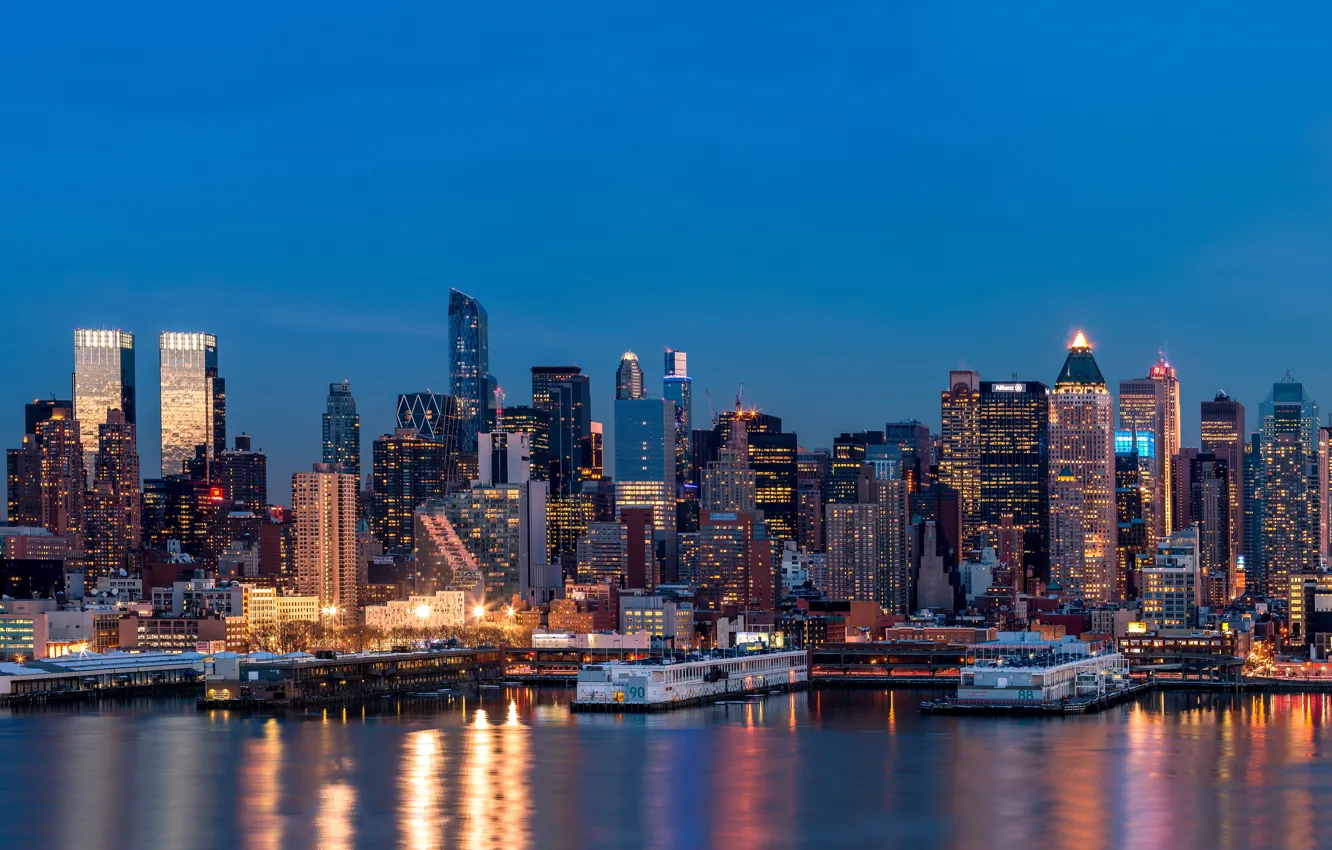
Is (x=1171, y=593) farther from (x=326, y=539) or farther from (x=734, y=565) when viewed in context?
(x=326, y=539)

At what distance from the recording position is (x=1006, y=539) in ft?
433

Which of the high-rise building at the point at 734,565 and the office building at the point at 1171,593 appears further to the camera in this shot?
the high-rise building at the point at 734,565

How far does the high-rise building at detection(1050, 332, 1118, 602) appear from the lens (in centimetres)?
12950

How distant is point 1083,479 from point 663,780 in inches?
3840

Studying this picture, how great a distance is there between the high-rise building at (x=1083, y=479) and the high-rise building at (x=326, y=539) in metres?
42.0

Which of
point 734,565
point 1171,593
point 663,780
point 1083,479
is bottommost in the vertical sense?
point 663,780

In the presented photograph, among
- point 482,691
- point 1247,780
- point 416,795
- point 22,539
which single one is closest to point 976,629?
point 482,691

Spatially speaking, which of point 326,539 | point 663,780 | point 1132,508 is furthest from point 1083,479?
point 663,780

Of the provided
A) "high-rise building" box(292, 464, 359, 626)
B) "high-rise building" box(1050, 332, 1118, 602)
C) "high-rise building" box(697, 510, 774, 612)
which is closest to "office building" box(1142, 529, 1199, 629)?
"high-rise building" box(697, 510, 774, 612)

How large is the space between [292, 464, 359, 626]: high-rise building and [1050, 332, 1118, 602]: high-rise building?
4203 centimetres

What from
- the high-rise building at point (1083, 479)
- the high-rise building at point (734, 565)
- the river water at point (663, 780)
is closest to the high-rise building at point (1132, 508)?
the high-rise building at point (1083, 479)

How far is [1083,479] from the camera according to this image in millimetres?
135375

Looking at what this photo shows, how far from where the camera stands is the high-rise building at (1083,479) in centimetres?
12950

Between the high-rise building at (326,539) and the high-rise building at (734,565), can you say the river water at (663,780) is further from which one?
the high-rise building at (734,565)
